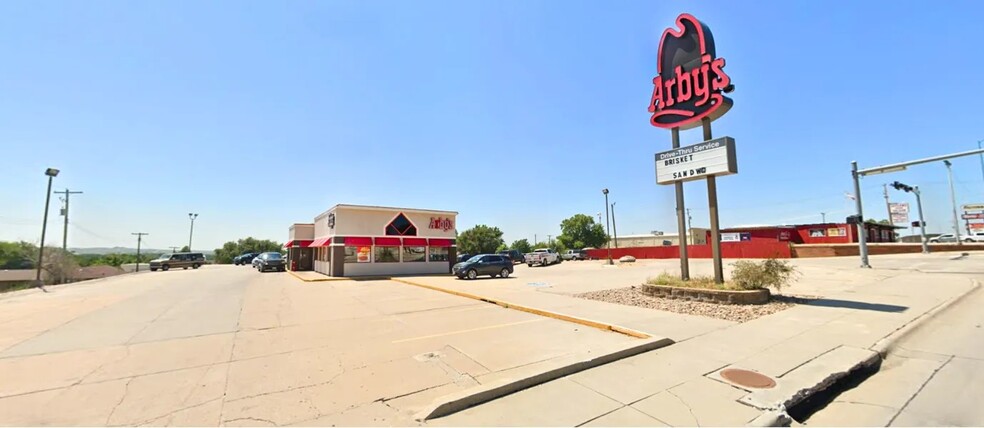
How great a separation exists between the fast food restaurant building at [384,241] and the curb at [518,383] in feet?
72.9

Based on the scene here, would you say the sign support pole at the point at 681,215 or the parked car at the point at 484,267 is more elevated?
the sign support pole at the point at 681,215

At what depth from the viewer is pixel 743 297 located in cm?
1045

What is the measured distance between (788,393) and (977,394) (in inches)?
90.1

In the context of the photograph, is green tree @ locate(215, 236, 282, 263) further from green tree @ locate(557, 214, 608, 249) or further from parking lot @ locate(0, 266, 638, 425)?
parking lot @ locate(0, 266, 638, 425)

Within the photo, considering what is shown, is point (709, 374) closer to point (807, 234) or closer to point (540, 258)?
point (540, 258)

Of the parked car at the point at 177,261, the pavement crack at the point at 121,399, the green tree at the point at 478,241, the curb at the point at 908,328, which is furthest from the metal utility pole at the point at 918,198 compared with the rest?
the parked car at the point at 177,261

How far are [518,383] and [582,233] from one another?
261 ft

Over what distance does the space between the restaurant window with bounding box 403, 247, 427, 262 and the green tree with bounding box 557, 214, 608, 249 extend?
2258 inches

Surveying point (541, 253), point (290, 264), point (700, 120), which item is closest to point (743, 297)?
point (700, 120)

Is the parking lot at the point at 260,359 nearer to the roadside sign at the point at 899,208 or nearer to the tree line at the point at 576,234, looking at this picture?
the tree line at the point at 576,234

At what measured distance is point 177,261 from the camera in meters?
40.2

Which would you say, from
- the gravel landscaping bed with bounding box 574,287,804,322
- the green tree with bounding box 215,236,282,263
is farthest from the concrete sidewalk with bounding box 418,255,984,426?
the green tree with bounding box 215,236,282,263

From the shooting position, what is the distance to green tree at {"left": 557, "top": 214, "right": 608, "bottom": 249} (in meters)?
81.8

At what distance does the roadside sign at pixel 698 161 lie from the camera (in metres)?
11.7
